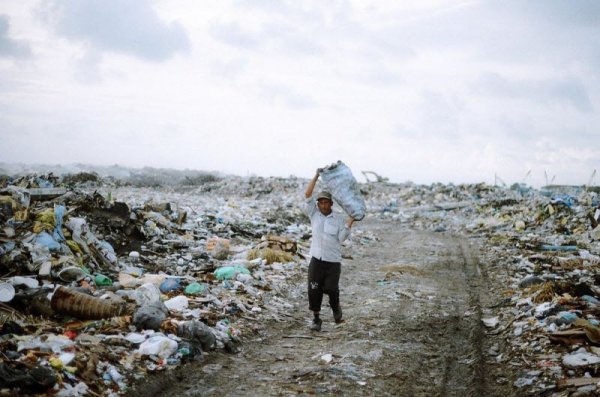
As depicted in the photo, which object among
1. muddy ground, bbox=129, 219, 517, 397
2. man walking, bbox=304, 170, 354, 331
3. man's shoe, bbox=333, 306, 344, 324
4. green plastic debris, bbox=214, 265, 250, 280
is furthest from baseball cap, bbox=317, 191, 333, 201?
green plastic debris, bbox=214, 265, 250, 280

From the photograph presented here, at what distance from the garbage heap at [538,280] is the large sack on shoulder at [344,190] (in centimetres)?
182

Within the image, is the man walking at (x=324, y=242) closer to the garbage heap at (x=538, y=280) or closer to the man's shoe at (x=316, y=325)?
the man's shoe at (x=316, y=325)

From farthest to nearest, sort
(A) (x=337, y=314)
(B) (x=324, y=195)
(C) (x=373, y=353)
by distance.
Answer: (A) (x=337, y=314)
(B) (x=324, y=195)
(C) (x=373, y=353)

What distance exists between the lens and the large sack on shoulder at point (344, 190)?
15.4ft

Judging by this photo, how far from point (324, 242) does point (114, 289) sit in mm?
2234

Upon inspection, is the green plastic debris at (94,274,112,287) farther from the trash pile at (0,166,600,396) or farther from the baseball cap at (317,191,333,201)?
the baseball cap at (317,191,333,201)

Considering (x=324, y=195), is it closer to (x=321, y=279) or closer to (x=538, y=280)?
(x=321, y=279)

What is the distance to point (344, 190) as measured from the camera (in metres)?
4.73

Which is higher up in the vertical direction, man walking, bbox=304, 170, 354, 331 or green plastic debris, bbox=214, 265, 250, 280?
man walking, bbox=304, 170, 354, 331

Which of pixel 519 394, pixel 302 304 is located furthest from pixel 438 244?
pixel 519 394

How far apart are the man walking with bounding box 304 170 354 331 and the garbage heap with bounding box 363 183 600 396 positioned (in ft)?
5.36

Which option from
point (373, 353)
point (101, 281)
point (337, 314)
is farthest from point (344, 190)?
point (101, 281)

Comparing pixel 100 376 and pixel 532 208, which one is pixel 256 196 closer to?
pixel 532 208

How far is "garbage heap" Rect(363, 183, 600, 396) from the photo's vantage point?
142 inches
